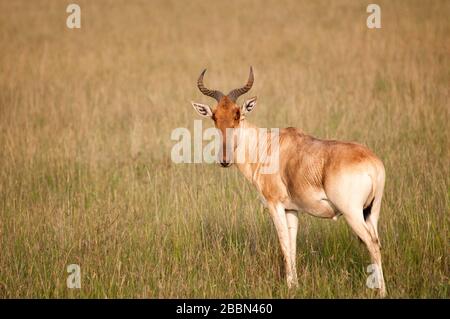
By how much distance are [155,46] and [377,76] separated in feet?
26.0

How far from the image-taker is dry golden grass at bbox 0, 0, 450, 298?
788 centimetres

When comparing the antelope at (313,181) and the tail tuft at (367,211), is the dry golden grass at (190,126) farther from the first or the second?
the tail tuft at (367,211)

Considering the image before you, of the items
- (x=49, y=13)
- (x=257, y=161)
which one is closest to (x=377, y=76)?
(x=257, y=161)

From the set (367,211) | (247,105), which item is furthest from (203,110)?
(367,211)

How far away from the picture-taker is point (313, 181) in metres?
7.25

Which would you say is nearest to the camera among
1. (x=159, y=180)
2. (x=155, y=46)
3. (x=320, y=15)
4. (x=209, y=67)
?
(x=159, y=180)

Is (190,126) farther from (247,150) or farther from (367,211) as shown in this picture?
(367,211)

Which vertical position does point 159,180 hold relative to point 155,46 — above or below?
below

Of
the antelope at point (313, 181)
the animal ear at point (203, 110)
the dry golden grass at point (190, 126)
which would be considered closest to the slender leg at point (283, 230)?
the antelope at point (313, 181)

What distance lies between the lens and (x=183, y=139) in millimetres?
13492

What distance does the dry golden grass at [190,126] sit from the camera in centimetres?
788

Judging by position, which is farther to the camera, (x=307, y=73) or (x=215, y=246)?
(x=307, y=73)

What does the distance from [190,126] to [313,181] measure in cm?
709
